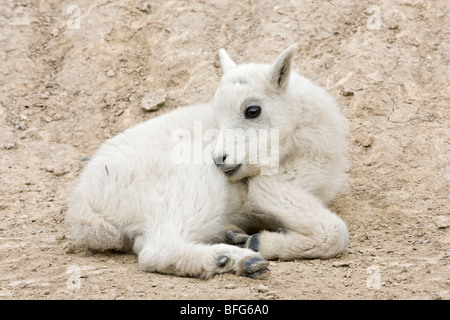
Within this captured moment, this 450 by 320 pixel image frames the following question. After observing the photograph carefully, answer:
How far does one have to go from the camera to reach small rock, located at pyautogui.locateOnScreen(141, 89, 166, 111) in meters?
8.77

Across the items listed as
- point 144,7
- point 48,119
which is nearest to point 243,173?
point 48,119

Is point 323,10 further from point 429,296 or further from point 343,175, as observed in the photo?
point 429,296

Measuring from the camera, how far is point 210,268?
16.3 ft

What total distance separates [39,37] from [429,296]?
7610mm

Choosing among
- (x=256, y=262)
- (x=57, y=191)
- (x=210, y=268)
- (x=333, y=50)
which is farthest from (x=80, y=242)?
(x=333, y=50)

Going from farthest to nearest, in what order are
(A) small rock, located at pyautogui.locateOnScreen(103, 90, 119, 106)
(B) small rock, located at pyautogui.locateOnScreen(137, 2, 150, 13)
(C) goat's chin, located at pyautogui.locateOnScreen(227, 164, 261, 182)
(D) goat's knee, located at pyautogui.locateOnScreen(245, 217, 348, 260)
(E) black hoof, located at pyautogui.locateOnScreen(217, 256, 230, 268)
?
(B) small rock, located at pyautogui.locateOnScreen(137, 2, 150, 13)
(A) small rock, located at pyautogui.locateOnScreen(103, 90, 119, 106)
(C) goat's chin, located at pyautogui.locateOnScreen(227, 164, 261, 182)
(D) goat's knee, located at pyautogui.locateOnScreen(245, 217, 348, 260)
(E) black hoof, located at pyautogui.locateOnScreen(217, 256, 230, 268)

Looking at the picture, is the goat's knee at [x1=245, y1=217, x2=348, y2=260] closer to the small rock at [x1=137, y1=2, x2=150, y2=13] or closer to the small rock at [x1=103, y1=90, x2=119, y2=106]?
the small rock at [x1=103, y1=90, x2=119, y2=106]

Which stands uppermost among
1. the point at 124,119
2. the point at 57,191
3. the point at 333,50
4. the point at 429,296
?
the point at 333,50

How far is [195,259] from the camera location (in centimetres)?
501

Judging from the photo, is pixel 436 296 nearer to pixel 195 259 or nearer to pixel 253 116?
pixel 195 259

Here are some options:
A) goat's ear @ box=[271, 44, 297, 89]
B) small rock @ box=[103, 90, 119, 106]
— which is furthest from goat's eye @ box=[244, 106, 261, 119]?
small rock @ box=[103, 90, 119, 106]

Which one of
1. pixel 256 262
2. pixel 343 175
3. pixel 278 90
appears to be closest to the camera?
pixel 256 262

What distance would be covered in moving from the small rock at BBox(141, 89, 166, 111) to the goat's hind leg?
3.93m

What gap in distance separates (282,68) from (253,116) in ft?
1.87
